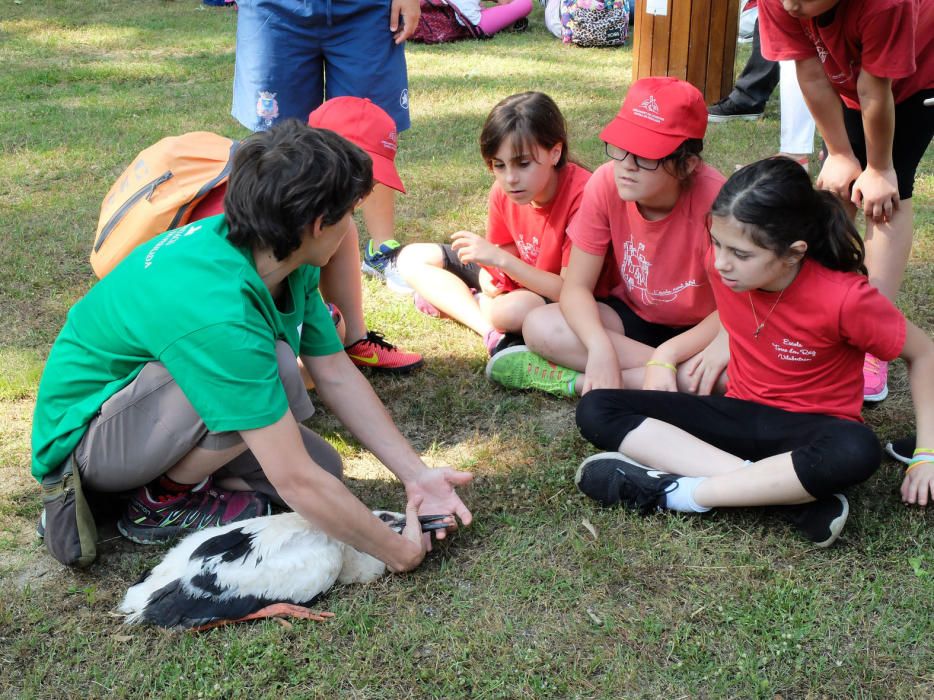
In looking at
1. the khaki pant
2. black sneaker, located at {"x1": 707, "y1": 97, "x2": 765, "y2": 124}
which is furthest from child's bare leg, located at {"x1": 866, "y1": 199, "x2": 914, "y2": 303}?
black sneaker, located at {"x1": 707, "y1": 97, "x2": 765, "y2": 124}

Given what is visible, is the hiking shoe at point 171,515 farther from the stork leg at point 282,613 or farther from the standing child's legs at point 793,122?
the standing child's legs at point 793,122

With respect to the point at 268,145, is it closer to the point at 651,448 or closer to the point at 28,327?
the point at 651,448

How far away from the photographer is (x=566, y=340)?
3145mm

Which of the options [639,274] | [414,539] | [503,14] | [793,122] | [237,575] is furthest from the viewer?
[503,14]

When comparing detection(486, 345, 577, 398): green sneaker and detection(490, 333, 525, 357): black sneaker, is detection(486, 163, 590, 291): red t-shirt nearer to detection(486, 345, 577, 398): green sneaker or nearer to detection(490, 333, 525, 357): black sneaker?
detection(490, 333, 525, 357): black sneaker

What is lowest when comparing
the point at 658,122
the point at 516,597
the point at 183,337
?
the point at 516,597

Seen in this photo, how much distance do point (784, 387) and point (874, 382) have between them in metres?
0.59

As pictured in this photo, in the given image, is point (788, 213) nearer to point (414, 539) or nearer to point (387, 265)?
point (414, 539)

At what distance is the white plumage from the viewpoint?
2113 millimetres

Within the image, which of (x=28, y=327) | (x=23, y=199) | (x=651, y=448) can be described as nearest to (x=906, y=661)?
(x=651, y=448)

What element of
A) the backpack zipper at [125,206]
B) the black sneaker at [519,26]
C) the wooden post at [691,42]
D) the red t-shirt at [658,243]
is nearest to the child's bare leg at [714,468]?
the red t-shirt at [658,243]

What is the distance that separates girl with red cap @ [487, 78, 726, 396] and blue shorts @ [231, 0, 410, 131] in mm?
1154

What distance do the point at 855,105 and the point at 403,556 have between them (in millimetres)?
1945

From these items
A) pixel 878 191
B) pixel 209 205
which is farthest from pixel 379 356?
pixel 878 191
